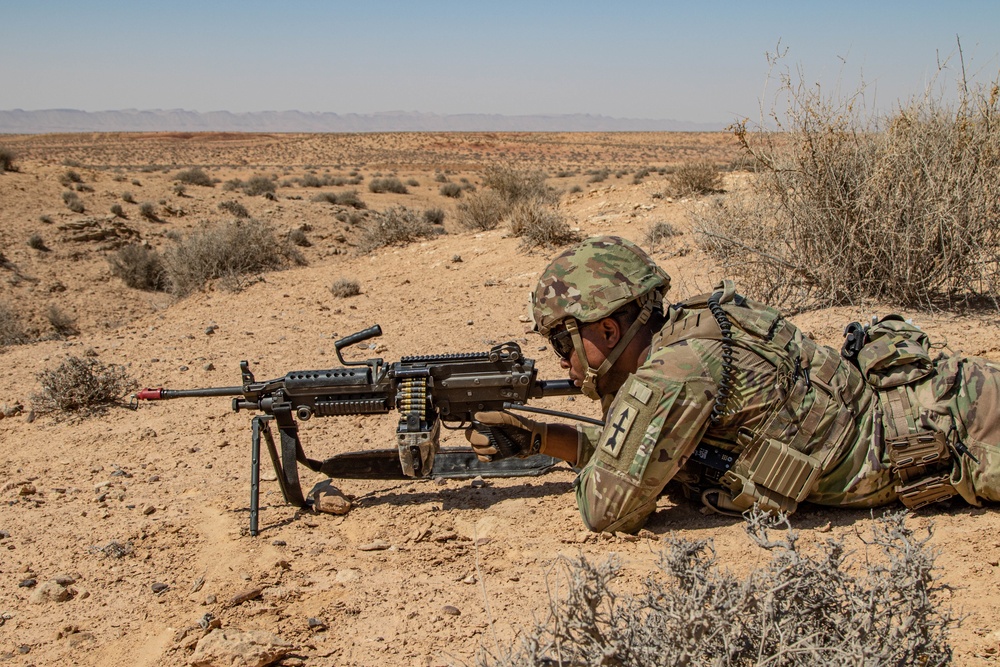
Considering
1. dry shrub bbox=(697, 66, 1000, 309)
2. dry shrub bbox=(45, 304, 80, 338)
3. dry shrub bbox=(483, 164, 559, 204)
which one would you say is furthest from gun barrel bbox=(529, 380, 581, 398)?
dry shrub bbox=(483, 164, 559, 204)

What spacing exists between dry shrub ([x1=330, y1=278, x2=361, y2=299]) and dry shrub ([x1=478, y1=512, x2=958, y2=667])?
733 cm

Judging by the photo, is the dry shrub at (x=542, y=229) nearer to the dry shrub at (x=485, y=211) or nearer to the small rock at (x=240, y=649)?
the dry shrub at (x=485, y=211)

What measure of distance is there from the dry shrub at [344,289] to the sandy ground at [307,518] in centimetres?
14

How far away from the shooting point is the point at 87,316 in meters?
11.8

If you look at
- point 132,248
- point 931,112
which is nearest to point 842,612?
point 931,112

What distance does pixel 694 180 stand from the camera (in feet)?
42.6

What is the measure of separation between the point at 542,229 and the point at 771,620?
27.8 ft

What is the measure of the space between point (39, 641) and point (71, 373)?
10.7 ft

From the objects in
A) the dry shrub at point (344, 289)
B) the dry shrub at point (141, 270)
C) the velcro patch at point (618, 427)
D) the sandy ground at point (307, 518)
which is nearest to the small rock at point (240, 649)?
the sandy ground at point (307, 518)

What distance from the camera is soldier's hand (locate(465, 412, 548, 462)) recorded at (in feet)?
11.0

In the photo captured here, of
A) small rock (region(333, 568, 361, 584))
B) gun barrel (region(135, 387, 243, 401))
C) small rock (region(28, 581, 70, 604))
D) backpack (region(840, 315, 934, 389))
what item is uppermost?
backpack (region(840, 315, 934, 389))

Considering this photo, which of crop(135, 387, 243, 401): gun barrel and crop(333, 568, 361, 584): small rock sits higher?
crop(135, 387, 243, 401): gun barrel

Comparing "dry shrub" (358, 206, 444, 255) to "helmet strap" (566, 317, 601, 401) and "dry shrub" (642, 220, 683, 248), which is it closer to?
"dry shrub" (642, 220, 683, 248)

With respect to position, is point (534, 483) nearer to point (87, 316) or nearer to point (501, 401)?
point (501, 401)
